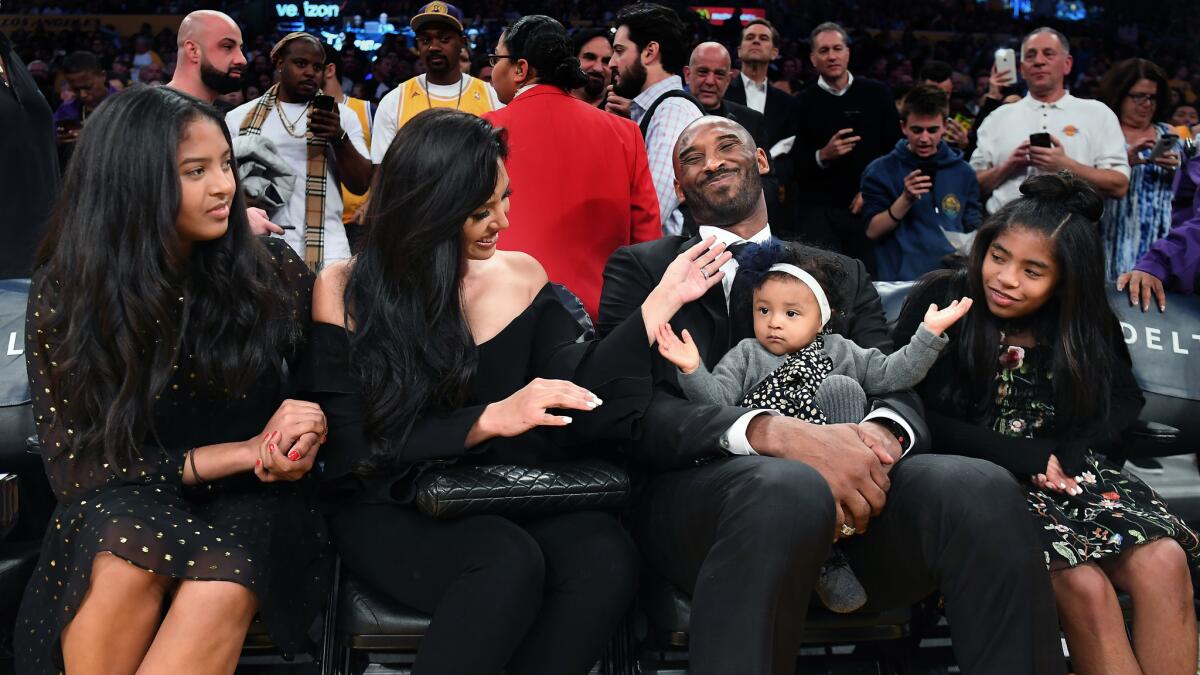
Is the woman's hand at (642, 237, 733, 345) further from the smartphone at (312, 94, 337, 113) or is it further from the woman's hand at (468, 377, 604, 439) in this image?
the smartphone at (312, 94, 337, 113)

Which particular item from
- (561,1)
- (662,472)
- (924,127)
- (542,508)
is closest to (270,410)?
(542,508)

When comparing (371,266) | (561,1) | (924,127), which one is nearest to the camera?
(371,266)

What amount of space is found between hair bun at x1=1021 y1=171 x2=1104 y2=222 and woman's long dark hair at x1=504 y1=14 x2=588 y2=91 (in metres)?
1.47

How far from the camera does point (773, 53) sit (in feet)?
19.9

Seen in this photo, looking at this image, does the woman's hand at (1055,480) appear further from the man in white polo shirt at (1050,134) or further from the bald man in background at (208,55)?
the bald man in background at (208,55)

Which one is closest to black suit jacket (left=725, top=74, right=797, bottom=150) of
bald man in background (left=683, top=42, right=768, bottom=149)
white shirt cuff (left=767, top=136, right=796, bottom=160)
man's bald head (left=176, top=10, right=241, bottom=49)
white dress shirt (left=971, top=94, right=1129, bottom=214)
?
white shirt cuff (left=767, top=136, right=796, bottom=160)

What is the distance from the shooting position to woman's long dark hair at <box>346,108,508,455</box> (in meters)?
2.58

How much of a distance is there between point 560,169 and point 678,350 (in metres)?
1.19

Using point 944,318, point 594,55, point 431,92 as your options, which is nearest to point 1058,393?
point 944,318

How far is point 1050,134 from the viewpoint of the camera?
504cm

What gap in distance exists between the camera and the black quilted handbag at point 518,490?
2.40 metres

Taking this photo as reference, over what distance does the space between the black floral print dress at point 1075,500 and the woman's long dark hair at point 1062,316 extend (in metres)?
0.05

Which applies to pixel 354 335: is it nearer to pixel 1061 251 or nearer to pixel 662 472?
pixel 662 472

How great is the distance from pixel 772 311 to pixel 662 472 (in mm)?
477
